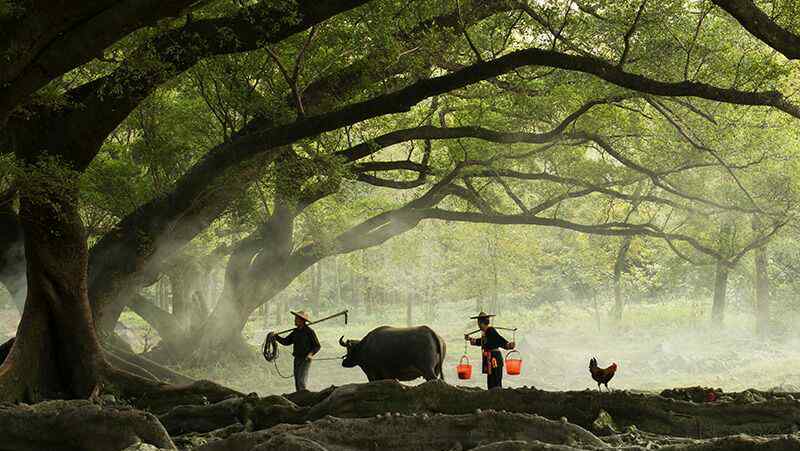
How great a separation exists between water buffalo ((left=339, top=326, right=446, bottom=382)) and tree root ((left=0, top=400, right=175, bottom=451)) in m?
5.70

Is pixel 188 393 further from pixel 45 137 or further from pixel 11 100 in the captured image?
pixel 11 100

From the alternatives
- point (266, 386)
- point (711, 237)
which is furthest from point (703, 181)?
point (266, 386)

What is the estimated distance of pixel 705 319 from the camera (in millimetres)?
37219

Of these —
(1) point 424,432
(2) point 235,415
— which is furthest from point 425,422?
(2) point 235,415

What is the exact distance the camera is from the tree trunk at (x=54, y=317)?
1152 centimetres

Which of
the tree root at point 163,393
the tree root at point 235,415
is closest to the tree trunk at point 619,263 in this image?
the tree root at point 163,393

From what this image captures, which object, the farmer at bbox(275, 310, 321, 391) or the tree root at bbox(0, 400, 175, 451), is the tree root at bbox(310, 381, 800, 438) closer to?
the tree root at bbox(0, 400, 175, 451)

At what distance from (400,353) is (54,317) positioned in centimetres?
534

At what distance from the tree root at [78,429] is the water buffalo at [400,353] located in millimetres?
5698

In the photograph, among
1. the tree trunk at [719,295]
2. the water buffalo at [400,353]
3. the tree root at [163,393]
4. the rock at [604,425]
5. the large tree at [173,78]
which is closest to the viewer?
the large tree at [173,78]

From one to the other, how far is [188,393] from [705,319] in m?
30.5

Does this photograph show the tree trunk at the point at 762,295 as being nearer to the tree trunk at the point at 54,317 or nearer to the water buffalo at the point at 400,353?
the water buffalo at the point at 400,353

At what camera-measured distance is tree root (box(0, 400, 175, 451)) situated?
27.1ft

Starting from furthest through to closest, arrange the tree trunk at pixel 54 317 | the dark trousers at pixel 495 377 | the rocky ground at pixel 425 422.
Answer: the dark trousers at pixel 495 377 → the tree trunk at pixel 54 317 → the rocky ground at pixel 425 422
